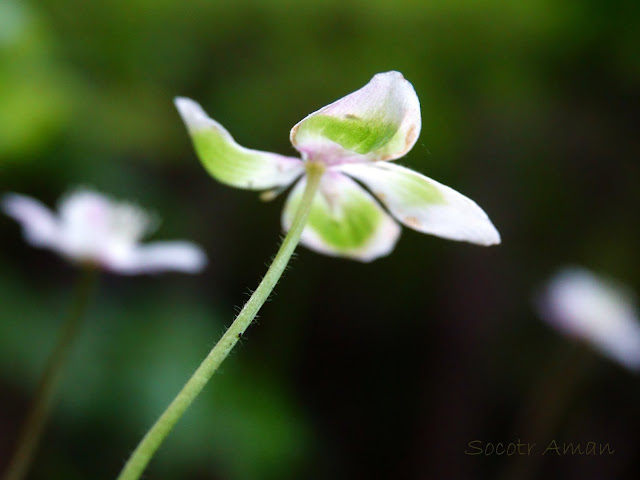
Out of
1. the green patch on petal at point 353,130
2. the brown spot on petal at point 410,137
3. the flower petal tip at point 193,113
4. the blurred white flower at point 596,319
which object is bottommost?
the flower petal tip at point 193,113

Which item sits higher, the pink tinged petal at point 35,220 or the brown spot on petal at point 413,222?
the brown spot on petal at point 413,222

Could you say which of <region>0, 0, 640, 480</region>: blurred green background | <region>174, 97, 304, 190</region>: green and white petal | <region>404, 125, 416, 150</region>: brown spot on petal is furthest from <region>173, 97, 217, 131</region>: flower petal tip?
<region>0, 0, 640, 480</region>: blurred green background

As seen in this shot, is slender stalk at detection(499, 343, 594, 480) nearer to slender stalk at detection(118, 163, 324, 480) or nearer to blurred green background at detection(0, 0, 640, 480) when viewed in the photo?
blurred green background at detection(0, 0, 640, 480)

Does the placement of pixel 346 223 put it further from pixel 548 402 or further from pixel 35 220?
pixel 548 402

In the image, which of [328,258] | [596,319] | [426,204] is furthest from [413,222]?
[328,258]

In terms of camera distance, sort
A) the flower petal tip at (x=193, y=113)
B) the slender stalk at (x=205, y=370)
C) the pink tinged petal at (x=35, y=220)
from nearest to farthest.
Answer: the slender stalk at (x=205, y=370) < the flower petal tip at (x=193, y=113) < the pink tinged petal at (x=35, y=220)

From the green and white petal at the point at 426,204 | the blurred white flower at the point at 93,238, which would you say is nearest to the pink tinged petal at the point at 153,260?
the blurred white flower at the point at 93,238

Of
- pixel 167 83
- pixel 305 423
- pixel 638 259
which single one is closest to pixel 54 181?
pixel 167 83

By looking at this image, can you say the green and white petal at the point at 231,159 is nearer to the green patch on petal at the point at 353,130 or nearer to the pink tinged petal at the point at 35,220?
the green patch on petal at the point at 353,130

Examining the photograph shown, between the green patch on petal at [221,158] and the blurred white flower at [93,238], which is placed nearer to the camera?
the green patch on petal at [221,158]
